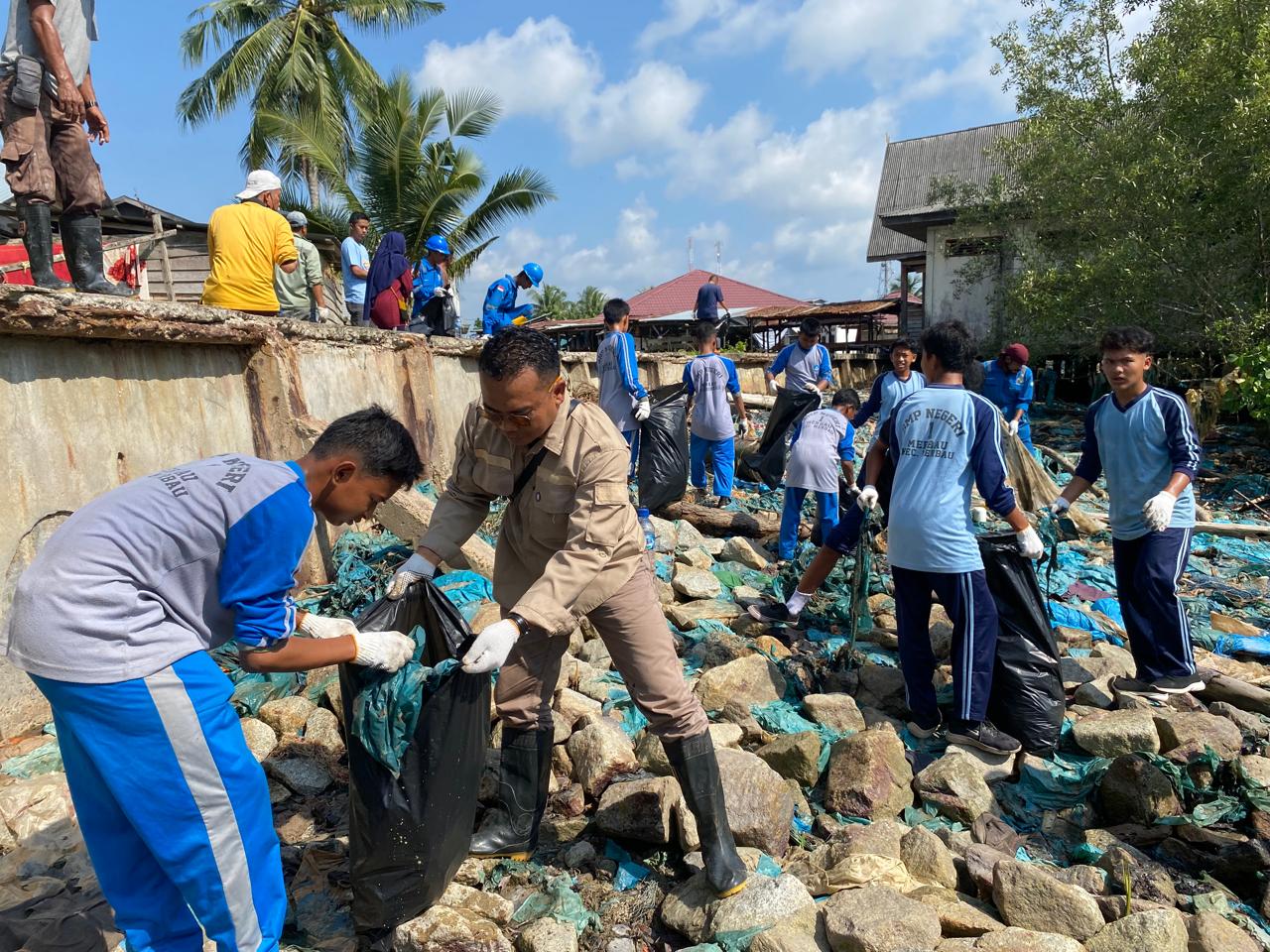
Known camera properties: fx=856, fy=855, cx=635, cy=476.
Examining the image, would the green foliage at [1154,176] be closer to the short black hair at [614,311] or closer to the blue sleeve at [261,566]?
the short black hair at [614,311]

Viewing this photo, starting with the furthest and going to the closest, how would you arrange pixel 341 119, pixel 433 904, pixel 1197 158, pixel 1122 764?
pixel 341 119 < pixel 1197 158 < pixel 1122 764 < pixel 433 904

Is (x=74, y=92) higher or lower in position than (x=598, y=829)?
higher

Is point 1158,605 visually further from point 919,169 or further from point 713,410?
point 919,169

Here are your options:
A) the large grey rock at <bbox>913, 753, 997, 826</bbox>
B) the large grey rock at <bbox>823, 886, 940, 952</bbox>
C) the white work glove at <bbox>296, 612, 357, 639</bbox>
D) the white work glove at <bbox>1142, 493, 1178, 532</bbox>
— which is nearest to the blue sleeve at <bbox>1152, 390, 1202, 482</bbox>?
the white work glove at <bbox>1142, 493, 1178, 532</bbox>

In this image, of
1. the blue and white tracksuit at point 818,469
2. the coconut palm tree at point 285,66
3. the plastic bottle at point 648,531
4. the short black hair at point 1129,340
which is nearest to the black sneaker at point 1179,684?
the short black hair at point 1129,340

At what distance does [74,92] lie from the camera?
12.7 feet

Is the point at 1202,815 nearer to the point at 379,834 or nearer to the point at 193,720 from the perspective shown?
the point at 379,834

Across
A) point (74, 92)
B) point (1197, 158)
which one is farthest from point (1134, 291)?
point (74, 92)

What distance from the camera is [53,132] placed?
4.00m

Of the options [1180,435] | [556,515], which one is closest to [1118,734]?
[1180,435]

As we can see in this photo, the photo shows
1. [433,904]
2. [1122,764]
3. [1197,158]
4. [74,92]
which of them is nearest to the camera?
[433,904]

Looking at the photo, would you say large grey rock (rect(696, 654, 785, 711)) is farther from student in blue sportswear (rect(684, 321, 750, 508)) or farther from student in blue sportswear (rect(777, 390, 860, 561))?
student in blue sportswear (rect(684, 321, 750, 508))

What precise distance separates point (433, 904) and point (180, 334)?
2.99 m

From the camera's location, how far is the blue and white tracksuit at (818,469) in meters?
5.27
